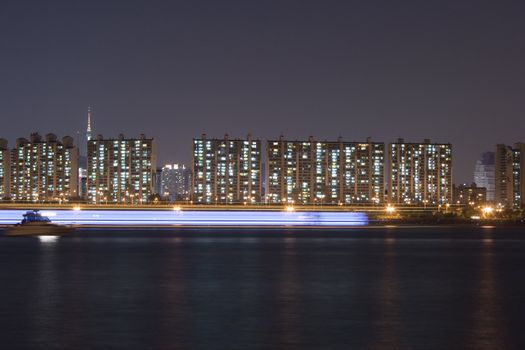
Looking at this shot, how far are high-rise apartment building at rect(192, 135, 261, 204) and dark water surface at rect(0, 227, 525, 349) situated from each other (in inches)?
6217

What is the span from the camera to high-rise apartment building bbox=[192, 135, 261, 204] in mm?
195125

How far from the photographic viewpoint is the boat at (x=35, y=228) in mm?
61875

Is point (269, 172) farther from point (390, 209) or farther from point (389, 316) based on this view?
point (389, 316)

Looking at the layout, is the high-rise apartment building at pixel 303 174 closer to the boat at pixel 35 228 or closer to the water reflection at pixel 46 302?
the boat at pixel 35 228

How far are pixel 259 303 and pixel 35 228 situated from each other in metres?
45.9

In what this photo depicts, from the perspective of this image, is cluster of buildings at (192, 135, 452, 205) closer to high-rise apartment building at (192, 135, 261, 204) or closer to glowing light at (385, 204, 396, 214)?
high-rise apartment building at (192, 135, 261, 204)

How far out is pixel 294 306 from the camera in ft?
64.9

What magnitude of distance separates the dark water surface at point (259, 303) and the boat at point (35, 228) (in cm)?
2587

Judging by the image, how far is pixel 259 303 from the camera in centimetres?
2044

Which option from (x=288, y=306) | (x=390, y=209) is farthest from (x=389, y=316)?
(x=390, y=209)

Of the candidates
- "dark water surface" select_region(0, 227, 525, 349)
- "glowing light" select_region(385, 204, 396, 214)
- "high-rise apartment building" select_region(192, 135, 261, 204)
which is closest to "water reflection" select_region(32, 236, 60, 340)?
"dark water surface" select_region(0, 227, 525, 349)

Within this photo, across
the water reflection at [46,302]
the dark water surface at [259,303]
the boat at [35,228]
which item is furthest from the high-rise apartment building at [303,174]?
the water reflection at [46,302]

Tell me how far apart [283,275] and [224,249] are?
16235 mm

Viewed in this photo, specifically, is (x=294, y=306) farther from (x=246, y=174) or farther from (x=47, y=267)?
(x=246, y=174)
